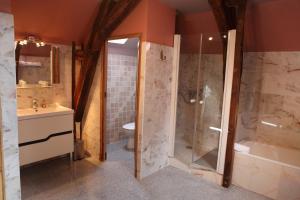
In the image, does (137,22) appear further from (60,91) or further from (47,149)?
(47,149)

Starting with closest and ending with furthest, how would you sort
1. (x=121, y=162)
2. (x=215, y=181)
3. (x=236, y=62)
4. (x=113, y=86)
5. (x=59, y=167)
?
1. (x=236, y=62)
2. (x=215, y=181)
3. (x=59, y=167)
4. (x=121, y=162)
5. (x=113, y=86)

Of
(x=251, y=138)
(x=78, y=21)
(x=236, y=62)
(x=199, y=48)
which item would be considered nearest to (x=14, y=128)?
(x=78, y=21)

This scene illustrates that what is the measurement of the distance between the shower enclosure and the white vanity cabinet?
161cm

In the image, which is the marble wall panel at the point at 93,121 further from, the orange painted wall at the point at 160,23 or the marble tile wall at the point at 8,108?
the marble tile wall at the point at 8,108

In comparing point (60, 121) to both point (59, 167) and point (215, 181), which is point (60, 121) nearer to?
point (59, 167)

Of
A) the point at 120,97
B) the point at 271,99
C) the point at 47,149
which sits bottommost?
the point at 47,149

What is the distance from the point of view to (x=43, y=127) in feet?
8.98

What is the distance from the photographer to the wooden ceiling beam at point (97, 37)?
8.56 ft

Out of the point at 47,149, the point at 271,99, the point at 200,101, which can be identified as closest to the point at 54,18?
the point at 47,149

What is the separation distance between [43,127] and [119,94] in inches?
62.9

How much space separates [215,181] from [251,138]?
1.06 meters

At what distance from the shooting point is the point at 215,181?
2.80m

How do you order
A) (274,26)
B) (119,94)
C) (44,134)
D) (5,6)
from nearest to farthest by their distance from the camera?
1. (5,6)
2. (274,26)
3. (44,134)
4. (119,94)

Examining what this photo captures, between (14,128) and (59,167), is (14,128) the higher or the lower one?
the higher one
